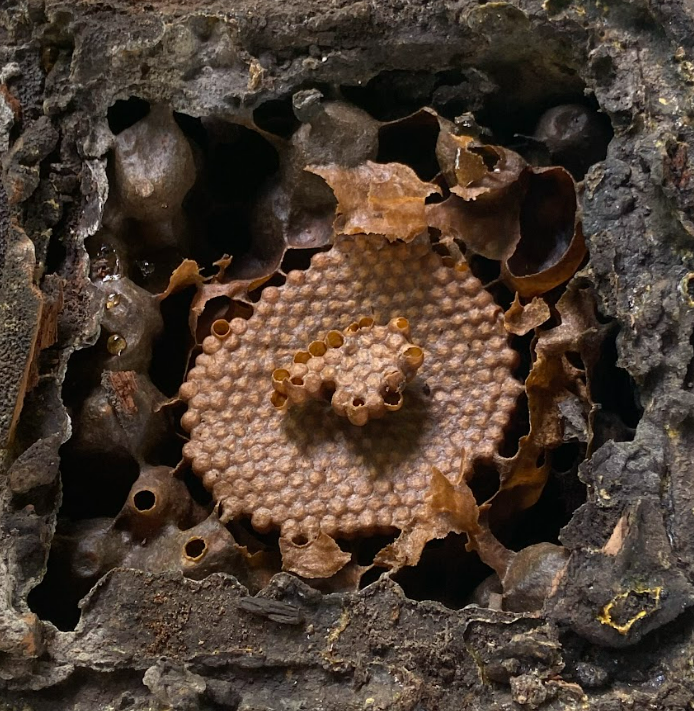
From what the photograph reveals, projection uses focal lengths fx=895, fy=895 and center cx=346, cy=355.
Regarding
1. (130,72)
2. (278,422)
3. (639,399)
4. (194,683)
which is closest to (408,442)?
(278,422)

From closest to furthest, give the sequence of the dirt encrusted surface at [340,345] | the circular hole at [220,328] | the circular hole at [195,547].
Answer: the dirt encrusted surface at [340,345], the circular hole at [195,547], the circular hole at [220,328]

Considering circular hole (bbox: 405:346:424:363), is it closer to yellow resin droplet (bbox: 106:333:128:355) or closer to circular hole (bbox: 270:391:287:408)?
circular hole (bbox: 270:391:287:408)

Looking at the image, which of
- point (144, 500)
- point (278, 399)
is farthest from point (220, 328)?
point (144, 500)

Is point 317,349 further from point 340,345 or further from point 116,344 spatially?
point 116,344

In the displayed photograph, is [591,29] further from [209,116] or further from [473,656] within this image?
[473,656]

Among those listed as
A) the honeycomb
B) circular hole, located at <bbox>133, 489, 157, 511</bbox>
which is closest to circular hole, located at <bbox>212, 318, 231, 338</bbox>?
the honeycomb

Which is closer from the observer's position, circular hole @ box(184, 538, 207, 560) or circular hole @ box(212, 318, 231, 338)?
circular hole @ box(184, 538, 207, 560)

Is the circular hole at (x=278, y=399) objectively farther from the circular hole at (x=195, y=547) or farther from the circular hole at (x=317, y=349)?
the circular hole at (x=195, y=547)

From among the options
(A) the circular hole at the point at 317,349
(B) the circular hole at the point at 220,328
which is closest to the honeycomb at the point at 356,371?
(A) the circular hole at the point at 317,349
